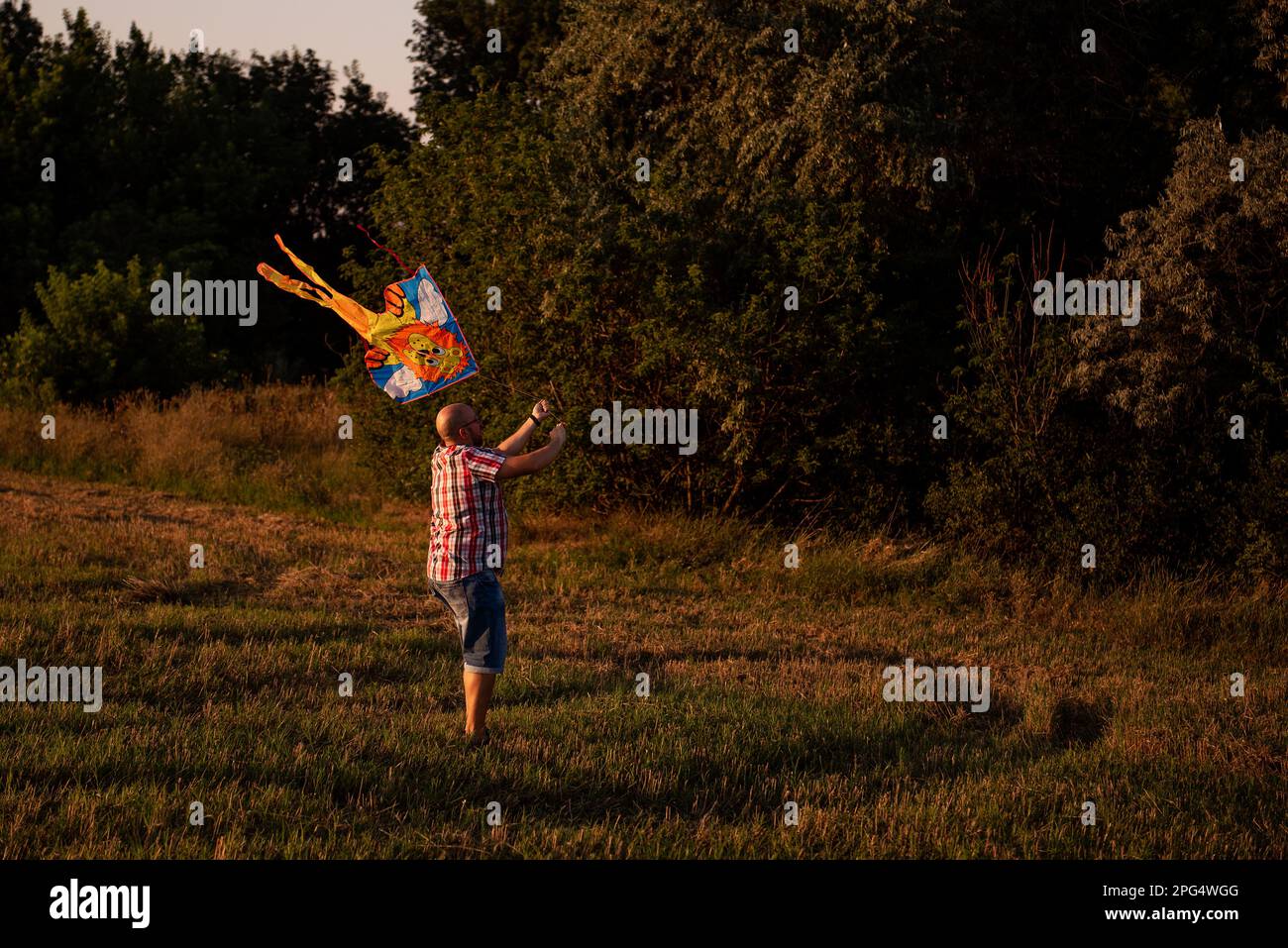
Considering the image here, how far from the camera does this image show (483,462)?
7.13 meters

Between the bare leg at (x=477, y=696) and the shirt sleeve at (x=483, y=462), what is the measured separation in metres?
1.13

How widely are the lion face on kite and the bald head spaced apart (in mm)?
443

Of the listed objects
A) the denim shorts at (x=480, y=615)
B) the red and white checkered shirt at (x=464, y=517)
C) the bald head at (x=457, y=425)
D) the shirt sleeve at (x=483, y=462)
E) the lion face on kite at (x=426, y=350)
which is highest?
the lion face on kite at (x=426, y=350)

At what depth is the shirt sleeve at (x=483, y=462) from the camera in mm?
7121

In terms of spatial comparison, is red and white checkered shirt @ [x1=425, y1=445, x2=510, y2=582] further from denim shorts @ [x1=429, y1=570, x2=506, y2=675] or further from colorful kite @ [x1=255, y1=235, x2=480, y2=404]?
colorful kite @ [x1=255, y1=235, x2=480, y2=404]

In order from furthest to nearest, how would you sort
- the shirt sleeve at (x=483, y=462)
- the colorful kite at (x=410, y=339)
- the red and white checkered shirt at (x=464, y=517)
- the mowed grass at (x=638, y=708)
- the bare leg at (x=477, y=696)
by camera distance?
1. the colorful kite at (x=410, y=339)
2. the bare leg at (x=477, y=696)
3. the red and white checkered shirt at (x=464, y=517)
4. the shirt sleeve at (x=483, y=462)
5. the mowed grass at (x=638, y=708)

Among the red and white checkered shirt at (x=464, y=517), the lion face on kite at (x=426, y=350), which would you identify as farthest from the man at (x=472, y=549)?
the lion face on kite at (x=426, y=350)

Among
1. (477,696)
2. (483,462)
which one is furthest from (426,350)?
(477,696)

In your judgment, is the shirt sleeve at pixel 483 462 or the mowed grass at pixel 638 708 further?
the shirt sleeve at pixel 483 462

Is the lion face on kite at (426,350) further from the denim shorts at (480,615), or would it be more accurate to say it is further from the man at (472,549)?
the denim shorts at (480,615)
